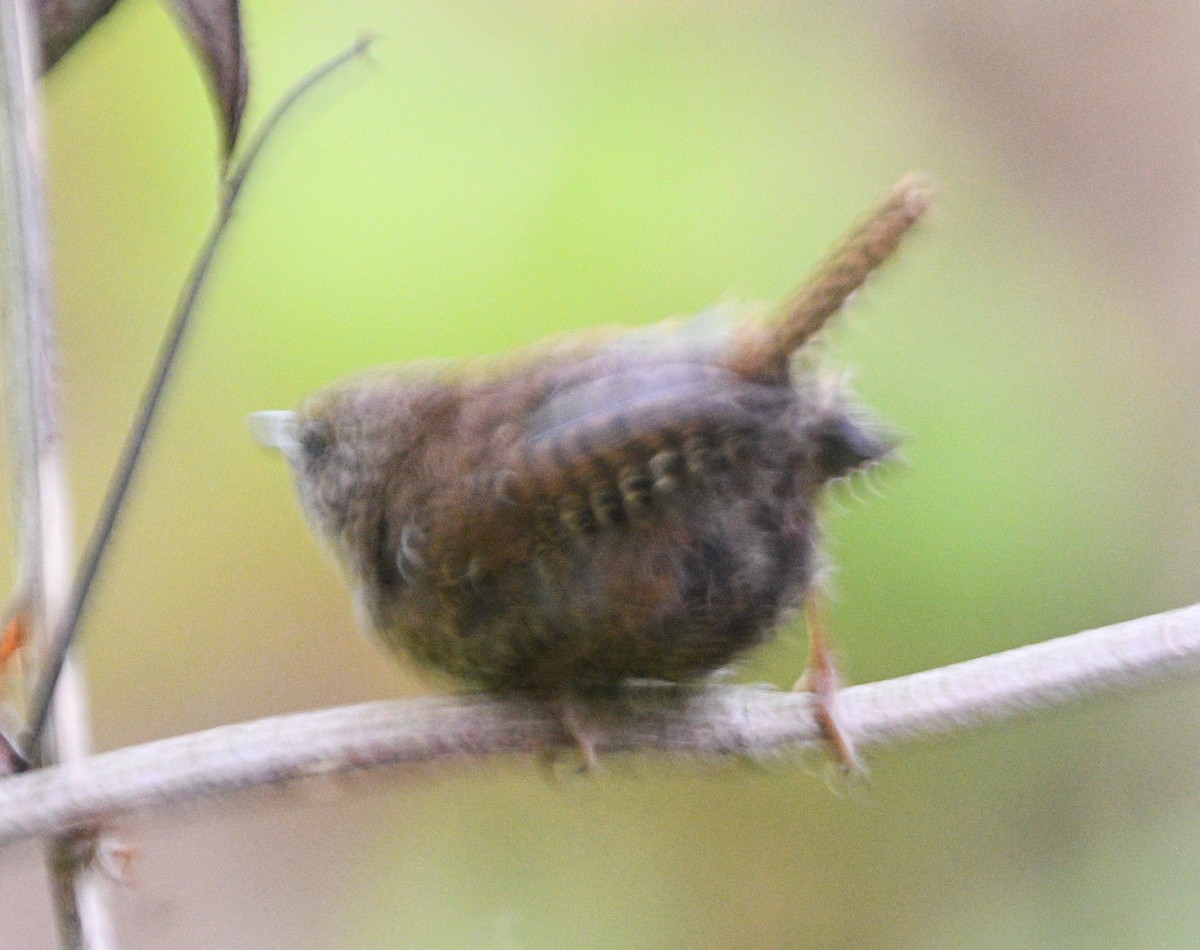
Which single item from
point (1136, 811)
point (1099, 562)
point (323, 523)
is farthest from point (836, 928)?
point (323, 523)

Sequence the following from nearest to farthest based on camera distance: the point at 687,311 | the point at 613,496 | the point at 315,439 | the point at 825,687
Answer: the point at 613,496 → the point at 825,687 → the point at 315,439 → the point at 687,311

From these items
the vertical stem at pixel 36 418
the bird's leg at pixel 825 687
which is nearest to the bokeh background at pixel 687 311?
the bird's leg at pixel 825 687

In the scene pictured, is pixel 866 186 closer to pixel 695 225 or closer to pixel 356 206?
pixel 695 225

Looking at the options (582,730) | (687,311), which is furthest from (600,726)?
(687,311)

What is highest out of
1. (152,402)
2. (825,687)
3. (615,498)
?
(152,402)

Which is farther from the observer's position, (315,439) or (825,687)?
(315,439)

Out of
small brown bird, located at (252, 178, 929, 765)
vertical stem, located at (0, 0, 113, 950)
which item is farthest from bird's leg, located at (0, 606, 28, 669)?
small brown bird, located at (252, 178, 929, 765)

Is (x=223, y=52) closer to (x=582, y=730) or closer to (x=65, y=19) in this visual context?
(x=65, y=19)
